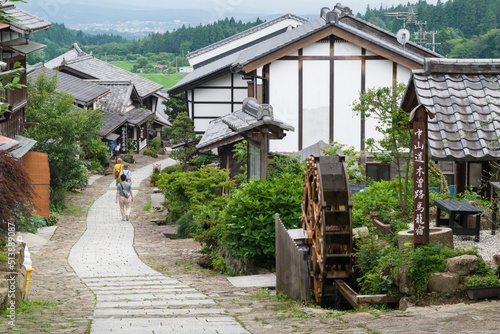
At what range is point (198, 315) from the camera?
27.6 feet

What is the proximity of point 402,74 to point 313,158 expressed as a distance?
39.8 feet

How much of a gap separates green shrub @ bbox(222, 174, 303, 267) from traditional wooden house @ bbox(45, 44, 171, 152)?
2859 centimetres

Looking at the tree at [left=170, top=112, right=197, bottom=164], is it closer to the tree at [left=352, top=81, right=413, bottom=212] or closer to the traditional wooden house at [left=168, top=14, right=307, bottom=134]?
the traditional wooden house at [left=168, top=14, right=307, bottom=134]

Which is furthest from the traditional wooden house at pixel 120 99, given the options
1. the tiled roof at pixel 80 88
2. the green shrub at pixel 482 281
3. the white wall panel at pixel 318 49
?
the green shrub at pixel 482 281

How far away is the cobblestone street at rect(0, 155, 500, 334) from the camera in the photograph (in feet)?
23.8

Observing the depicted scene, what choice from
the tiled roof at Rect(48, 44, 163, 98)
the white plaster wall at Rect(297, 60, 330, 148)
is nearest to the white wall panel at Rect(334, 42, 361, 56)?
the white plaster wall at Rect(297, 60, 330, 148)

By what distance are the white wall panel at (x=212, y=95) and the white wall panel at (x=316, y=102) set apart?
1102 cm

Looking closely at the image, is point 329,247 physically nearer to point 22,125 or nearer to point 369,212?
point 369,212

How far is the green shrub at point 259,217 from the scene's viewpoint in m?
12.3

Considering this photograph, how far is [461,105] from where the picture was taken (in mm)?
9258

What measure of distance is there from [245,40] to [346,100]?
19848 millimetres

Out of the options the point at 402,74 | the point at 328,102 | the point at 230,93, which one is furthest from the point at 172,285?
the point at 230,93

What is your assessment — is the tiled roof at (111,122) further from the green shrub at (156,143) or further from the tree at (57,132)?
the tree at (57,132)

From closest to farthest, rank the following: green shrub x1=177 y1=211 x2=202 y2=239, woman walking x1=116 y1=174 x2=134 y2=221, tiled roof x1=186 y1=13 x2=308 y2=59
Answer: green shrub x1=177 y1=211 x2=202 y2=239
woman walking x1=116 y1=174 x2=134 y2=221
tiled roof x1=186 y1=13 x2=308 y2=59
